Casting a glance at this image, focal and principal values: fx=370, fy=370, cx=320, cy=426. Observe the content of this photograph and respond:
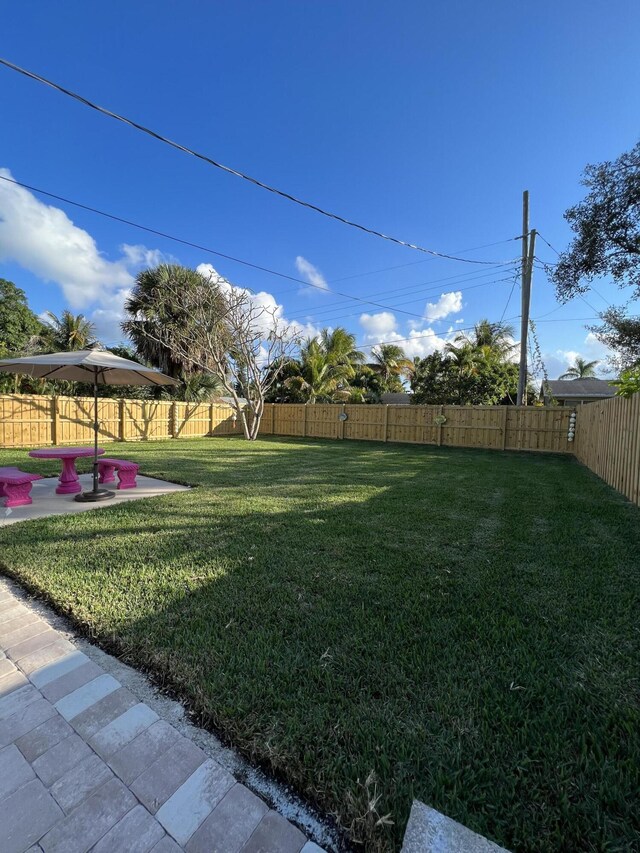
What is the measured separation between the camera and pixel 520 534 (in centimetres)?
380

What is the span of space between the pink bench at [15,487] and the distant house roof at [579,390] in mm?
21320

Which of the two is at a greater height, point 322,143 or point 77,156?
point 322,143

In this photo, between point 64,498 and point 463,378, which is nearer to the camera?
point 64,498

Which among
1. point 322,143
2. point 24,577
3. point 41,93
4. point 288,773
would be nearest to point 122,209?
point 41,93

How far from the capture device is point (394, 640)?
1988mm

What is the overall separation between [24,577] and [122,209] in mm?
7767

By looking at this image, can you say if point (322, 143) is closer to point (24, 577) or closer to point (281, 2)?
point (281, 2)

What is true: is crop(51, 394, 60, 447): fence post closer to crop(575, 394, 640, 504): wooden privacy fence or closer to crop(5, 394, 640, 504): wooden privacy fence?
crop(5, 394, 640, 504): wooden privacy fence

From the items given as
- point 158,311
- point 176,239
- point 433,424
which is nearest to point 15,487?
point 176,239

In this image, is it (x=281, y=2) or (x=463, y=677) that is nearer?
(x=463, y=677)

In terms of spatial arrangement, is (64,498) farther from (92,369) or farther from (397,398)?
(397,398)

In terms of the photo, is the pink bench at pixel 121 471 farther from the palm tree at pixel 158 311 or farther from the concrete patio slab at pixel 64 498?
the palm tree at pixel 158 311

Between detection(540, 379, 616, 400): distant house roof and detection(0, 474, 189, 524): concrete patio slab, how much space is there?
19.8m

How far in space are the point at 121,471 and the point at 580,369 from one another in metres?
38.1
